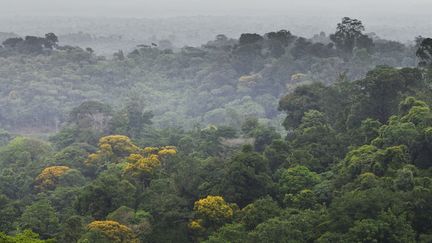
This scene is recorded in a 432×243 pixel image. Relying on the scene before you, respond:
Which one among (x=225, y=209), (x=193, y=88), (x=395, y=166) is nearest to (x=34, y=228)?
(x=225, y=209)

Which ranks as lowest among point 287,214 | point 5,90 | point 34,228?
point 5,90

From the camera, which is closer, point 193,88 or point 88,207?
point 88,207

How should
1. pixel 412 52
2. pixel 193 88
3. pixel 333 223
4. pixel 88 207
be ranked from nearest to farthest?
pixel 333 223, pixel 88 207, pixel 412 52, pixel 193 88

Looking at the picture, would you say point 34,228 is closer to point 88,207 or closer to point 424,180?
point 88,207

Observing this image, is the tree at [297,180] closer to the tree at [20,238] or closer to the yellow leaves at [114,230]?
the yellow leaves at [114,230]

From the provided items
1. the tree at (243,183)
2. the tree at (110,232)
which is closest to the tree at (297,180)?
the tree at (243,183)

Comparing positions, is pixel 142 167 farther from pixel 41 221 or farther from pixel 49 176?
pixel 49 176

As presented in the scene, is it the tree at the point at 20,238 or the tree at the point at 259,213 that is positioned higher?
the tree at the point at 20,238
